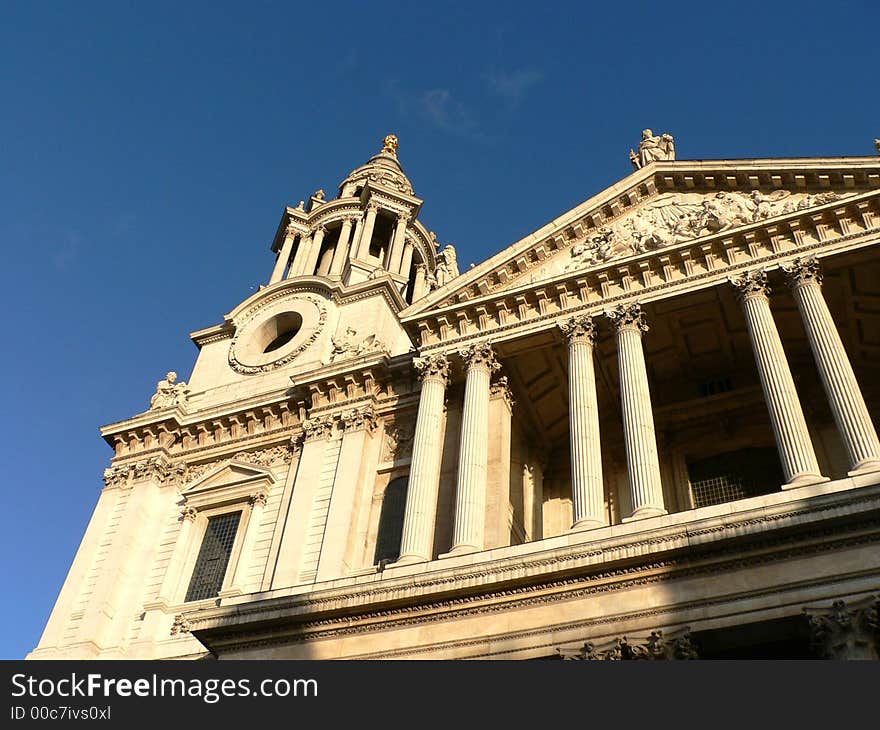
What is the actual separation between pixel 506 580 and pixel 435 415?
704 centimetres

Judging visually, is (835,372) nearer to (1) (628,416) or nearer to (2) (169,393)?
(1) (628,416)

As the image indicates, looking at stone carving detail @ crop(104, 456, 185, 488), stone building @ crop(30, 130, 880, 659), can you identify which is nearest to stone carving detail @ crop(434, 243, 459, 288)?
stone building @ crop(30, 130, 880, 659)

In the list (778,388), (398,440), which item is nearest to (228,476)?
(398,440)

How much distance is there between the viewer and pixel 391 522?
25.6 m

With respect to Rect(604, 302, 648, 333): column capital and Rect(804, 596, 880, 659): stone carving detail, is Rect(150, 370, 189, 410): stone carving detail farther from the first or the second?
Rect(804, 596, 880, 659): stone carving detail

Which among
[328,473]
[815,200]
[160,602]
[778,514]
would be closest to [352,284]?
[328,473]

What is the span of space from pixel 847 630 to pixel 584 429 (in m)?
7.93

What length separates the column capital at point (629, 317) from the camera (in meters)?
24.3

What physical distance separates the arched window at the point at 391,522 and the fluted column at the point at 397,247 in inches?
624

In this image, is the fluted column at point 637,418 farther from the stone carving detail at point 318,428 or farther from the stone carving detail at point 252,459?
the stone carving detail at point 252,459

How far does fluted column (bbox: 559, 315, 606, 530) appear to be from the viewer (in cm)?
2034

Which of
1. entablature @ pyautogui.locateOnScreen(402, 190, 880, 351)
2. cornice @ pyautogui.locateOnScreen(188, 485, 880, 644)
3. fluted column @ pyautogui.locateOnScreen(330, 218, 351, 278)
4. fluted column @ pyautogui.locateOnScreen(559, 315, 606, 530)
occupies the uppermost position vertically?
fluted column @ pyautogui.locateOnScreen(330, 218, 351, 278)

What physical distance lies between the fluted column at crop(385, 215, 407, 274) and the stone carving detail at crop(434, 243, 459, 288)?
Answer: 24.1 ft

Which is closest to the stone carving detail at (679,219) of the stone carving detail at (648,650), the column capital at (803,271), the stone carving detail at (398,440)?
Result: the column capital at (803,271)
